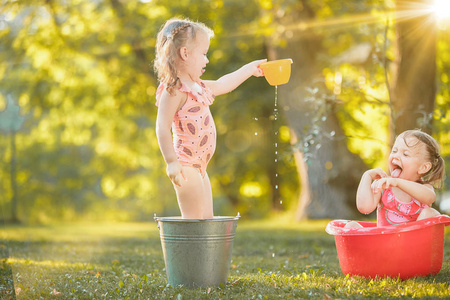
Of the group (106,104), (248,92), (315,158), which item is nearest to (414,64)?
(315,158)

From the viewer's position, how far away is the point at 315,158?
10633 millimetres

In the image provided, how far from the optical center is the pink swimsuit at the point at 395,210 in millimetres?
3605

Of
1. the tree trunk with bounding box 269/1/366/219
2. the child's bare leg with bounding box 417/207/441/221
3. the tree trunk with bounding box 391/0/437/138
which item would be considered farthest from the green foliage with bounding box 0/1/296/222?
the child's bare leg with bounding box 417/207/441/221

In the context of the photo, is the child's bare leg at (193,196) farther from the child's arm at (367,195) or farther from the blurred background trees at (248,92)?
the blurred background trees at (248,92)

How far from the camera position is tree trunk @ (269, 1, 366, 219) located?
1052 cm

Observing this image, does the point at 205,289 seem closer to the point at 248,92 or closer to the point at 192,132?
the point at 192,132

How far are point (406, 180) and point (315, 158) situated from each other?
23.4 ft

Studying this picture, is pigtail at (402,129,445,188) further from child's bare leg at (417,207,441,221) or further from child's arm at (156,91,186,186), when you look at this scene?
child's arm at (156,91,186,186)

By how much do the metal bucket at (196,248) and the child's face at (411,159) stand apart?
116cm

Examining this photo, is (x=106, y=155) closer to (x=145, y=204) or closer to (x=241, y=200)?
(x=145, y=204)

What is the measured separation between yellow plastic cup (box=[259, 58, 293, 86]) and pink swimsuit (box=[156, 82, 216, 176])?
55 cm

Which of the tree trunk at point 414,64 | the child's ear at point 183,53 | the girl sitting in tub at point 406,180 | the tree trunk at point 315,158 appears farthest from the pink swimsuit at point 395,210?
the tree trunk at point 315,158

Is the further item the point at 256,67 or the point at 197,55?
the point at 256,67

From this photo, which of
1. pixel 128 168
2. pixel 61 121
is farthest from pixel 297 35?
pixel 128 168
